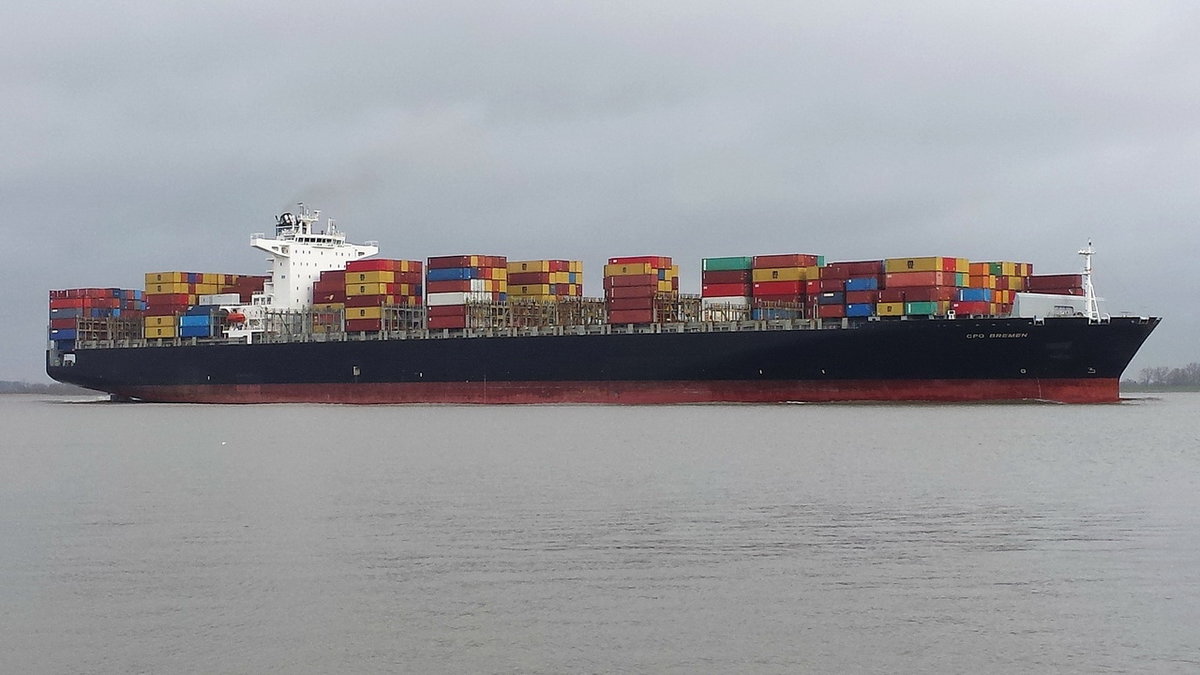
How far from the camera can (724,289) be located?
57094 mm

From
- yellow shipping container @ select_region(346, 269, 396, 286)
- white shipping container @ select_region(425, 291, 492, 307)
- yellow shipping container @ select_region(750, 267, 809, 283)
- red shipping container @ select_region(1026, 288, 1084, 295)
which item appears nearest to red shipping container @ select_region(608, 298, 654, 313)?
yellow shipping container @ select_region(750, 267, 809, 283)

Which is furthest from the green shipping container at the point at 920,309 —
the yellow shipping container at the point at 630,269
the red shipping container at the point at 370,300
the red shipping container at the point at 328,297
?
the red shipping container at the point at 328,297

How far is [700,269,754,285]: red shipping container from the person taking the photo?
57062 millimetres

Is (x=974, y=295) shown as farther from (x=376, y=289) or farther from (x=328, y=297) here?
(x=328, y=297)

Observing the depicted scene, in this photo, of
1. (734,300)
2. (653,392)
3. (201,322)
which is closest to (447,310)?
(653,392)

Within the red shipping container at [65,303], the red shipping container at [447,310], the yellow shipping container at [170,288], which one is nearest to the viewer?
the red shipping container at [447,310]

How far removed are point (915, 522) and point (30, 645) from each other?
1295 centimetres

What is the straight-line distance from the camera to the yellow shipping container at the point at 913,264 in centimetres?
5172

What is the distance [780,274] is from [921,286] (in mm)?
6421

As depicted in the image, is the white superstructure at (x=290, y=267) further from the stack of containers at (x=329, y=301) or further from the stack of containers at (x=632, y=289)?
the stack of containers at (x=632, y=289)

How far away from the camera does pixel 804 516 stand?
21.9m

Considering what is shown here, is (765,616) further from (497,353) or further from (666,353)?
(497,353)

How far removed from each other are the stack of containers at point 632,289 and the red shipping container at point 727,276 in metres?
2.25

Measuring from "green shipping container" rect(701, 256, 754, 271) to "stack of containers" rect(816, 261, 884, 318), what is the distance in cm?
416
